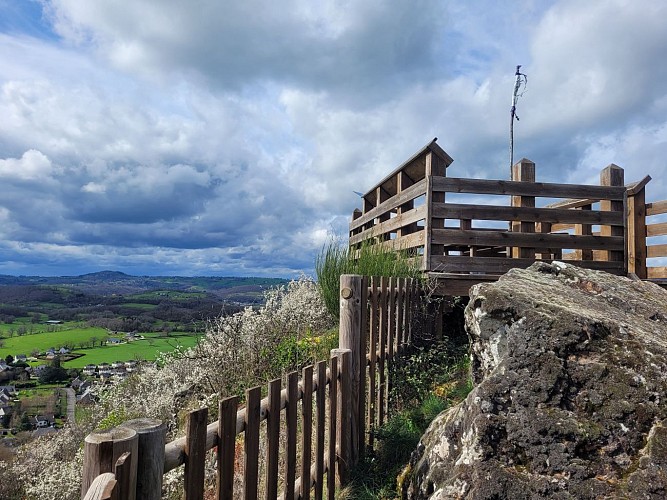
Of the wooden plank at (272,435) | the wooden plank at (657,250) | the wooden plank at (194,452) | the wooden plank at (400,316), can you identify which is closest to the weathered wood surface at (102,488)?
the wooden plank at (194,452)

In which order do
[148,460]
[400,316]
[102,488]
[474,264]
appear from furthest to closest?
1. [474,264]
2. [400,316]
3. [148,460]
4. [102,488]

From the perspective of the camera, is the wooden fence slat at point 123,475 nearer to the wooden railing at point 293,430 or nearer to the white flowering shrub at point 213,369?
the wooden railing at point 293,430

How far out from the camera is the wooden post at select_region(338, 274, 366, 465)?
4.29 m

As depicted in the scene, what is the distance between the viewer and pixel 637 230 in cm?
909

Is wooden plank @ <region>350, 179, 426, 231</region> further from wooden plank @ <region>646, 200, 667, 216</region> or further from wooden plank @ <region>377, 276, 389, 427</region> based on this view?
wooden plank @ <region>646, 200, 667, 216</region>

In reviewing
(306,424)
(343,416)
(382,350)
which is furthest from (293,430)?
(382,350)

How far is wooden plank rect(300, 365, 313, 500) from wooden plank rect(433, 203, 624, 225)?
4.51 meters

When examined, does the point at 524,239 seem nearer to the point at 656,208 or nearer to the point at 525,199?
the point at 525,199

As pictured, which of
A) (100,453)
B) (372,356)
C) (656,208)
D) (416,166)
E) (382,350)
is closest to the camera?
(100,453)

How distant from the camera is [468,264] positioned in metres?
7.30

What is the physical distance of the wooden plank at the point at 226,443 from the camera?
2230 millimetres

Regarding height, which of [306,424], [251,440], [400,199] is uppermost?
[400,199]

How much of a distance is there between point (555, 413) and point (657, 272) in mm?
8650

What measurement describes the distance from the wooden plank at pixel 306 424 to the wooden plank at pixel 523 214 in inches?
177
